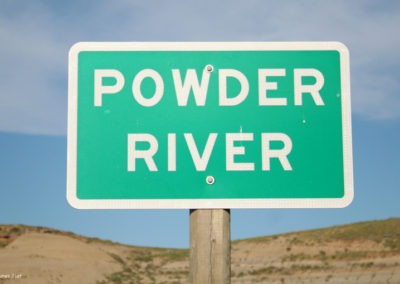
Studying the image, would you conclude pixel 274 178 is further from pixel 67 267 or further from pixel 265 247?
pixel 265 247

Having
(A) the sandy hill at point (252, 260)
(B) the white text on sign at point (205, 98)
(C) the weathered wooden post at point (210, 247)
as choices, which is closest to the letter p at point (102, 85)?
(B) the white text on sign at point (205, 98)

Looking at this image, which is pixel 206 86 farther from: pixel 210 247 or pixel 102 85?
pixel 210 247

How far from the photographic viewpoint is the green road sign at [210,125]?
3.05m

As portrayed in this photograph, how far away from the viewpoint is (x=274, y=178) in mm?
3049

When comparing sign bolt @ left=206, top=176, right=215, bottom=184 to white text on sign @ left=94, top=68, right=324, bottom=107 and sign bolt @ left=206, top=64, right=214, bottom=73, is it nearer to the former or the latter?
white text on sign @ left=94, top=68, right=324, bottom=107

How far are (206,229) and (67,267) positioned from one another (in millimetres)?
42033

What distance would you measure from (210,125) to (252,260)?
4907 centimetres

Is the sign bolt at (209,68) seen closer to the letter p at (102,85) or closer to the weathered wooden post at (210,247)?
the letter p at (102,85)

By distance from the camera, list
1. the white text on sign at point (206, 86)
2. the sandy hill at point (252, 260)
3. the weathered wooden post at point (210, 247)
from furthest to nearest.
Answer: the sandy hill at point (252, 260), the white text on sign at point (206, 86), the weathered wooden post at point (210, 247)

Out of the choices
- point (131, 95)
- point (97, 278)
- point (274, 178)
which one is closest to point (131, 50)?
point (131, 95)

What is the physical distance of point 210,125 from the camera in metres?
3.09

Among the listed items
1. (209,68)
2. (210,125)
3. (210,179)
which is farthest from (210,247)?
(209,68)

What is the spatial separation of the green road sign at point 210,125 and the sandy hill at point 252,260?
31.9 meters

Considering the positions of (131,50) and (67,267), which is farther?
(67,267)
